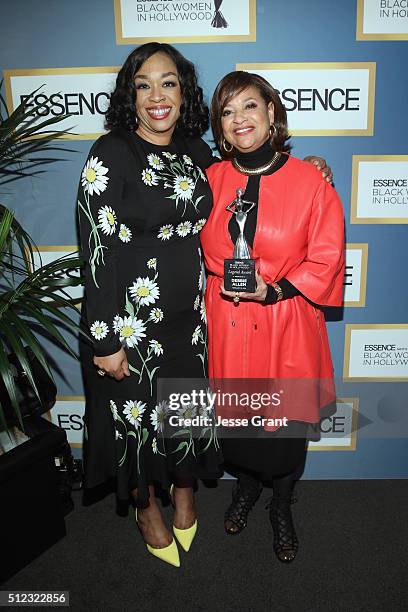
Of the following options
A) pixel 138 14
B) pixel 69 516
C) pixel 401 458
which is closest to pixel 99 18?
pixel 138 14

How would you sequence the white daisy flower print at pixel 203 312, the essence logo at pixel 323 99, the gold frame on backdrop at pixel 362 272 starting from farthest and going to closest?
A: the gold frame on backdrop at pixel 362 272, the essence logo at pixel 323 99, the white daisy flower print at pixel 203 312

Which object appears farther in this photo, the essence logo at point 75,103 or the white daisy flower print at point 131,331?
the essence logo at point 75,103

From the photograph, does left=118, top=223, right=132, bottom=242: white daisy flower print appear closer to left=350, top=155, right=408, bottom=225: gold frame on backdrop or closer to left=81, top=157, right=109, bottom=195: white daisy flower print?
left=81, top=157, right=109, bottom=195: white daisy flower print

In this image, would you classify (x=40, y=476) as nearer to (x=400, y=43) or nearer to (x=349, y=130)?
(x=349, y=130)

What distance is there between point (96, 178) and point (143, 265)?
314mm

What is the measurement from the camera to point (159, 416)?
1977 millimetres

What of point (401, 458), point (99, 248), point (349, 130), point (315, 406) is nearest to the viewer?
point (99, 248)

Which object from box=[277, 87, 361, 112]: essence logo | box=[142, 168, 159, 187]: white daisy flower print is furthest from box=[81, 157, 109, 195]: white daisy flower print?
box=[277, 87, 361, 112]: essence logo

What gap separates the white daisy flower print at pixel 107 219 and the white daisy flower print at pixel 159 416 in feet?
2.18

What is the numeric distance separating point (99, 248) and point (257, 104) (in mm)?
715

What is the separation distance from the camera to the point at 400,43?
6.77 feet

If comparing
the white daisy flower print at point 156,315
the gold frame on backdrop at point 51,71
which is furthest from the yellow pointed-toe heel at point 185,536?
the gold frame on backdrop at point 51,71

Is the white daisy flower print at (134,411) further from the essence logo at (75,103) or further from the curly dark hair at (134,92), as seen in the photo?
the essence logo at (75,103)

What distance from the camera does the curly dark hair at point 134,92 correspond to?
176 cm
